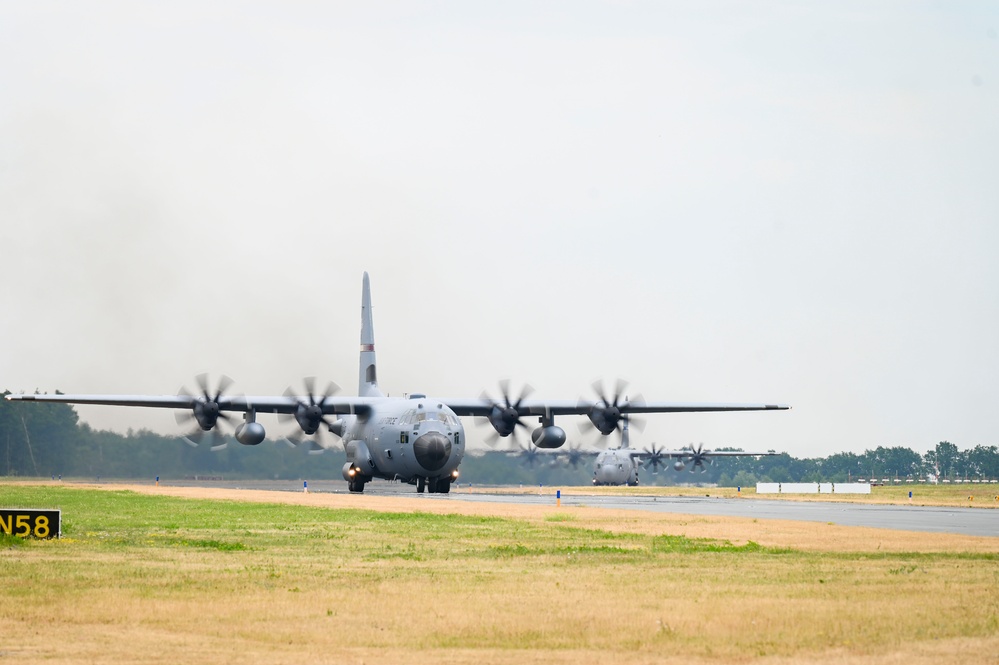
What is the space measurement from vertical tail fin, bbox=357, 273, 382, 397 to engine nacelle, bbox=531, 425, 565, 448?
40.9 ft

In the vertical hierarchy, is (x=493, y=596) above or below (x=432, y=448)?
below

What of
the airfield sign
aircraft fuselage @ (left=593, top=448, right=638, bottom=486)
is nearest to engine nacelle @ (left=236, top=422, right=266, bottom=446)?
the airfield sign

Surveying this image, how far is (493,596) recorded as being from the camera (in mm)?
19000

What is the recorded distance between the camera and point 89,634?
14969 millimetres

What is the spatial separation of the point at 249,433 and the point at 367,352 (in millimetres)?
14845

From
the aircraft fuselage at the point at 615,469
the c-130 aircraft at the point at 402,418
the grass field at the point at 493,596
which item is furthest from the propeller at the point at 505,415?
the aircraft fuselage at the point at 615,469

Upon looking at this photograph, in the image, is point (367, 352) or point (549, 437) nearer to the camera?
point (549, 437)

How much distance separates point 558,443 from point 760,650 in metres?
51.8

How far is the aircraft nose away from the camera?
61.5 metres

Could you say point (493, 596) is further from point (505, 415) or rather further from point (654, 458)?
point (654, 458)

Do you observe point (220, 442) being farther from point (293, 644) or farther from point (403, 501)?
point (293, 644)

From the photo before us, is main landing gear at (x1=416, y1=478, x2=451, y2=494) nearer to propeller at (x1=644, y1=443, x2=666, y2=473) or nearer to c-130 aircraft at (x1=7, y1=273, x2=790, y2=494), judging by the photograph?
c-130 aircraft at (x1=7, y1=273, x2=790, y2=494)

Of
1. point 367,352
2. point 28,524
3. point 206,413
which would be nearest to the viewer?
point 28,524

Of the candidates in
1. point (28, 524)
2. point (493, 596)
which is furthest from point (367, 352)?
point (493, 596)
